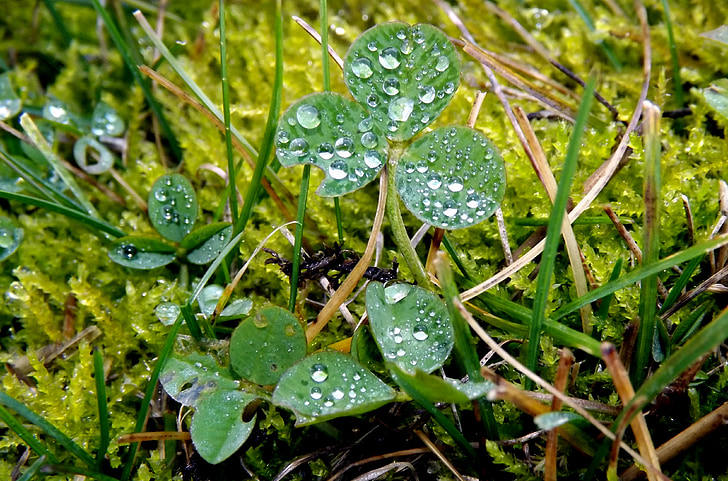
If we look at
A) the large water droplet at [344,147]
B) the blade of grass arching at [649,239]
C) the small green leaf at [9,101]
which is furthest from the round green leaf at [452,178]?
the small green leaf at [9,101]

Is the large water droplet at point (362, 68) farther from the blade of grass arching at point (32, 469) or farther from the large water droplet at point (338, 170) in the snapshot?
the blade of grass arching at point (32, 469)

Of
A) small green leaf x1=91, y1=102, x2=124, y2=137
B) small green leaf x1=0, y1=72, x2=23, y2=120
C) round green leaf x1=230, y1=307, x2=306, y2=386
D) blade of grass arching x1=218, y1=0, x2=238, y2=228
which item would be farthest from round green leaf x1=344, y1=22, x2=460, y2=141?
small green leaf x1=0, y1=72, x2=23, y2=120

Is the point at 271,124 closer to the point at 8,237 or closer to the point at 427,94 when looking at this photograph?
the point at 427,94

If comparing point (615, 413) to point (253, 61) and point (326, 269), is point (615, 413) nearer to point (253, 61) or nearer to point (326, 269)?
point (326, 269)

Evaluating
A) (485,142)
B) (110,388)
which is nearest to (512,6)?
(485,142)

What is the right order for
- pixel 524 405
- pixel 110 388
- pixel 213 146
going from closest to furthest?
1. pixel 524 405
2. pixel 110 388
3. pixel 213 146
